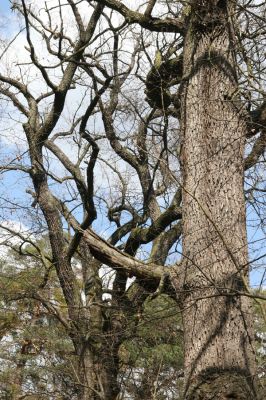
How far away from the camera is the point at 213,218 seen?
4.04m

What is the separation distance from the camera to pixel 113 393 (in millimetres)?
7359

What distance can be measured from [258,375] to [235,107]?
1997mm

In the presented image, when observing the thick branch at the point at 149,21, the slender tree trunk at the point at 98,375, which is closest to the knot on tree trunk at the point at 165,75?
the thick branch at the point at 149,21

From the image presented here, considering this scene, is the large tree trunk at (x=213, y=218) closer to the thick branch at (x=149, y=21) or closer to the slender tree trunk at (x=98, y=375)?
the thick branch at (x=149, y=21)

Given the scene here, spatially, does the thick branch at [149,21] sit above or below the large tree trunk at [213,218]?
above

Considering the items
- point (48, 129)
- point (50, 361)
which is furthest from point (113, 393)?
point (48, 129)

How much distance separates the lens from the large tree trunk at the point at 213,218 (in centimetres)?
362

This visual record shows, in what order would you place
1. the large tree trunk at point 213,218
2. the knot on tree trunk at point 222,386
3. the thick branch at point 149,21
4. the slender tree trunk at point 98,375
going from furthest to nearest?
the slender tree trunk at point 98,375 → the thick branch at point 149,21 → the large tree trunk at point 213,218 → the knot on tree trunk at point 222,386

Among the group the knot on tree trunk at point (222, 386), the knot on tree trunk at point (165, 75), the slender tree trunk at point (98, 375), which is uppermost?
the knot on tree trunk at point (165, 75)

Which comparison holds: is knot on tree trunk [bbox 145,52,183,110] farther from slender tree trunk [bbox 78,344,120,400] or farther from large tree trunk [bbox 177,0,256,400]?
slender tree trunk [bbox 78,344,120,400]

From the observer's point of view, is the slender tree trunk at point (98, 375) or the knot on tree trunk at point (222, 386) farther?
the slender tree trunk at point (98, 375)

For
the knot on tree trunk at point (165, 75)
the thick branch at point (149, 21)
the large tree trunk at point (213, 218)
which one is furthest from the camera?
the knot on tree trunk at point (165, 75)

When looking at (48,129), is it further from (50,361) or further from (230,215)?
(230,215)

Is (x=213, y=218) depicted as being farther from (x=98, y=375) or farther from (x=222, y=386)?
(x=98, y=375)
